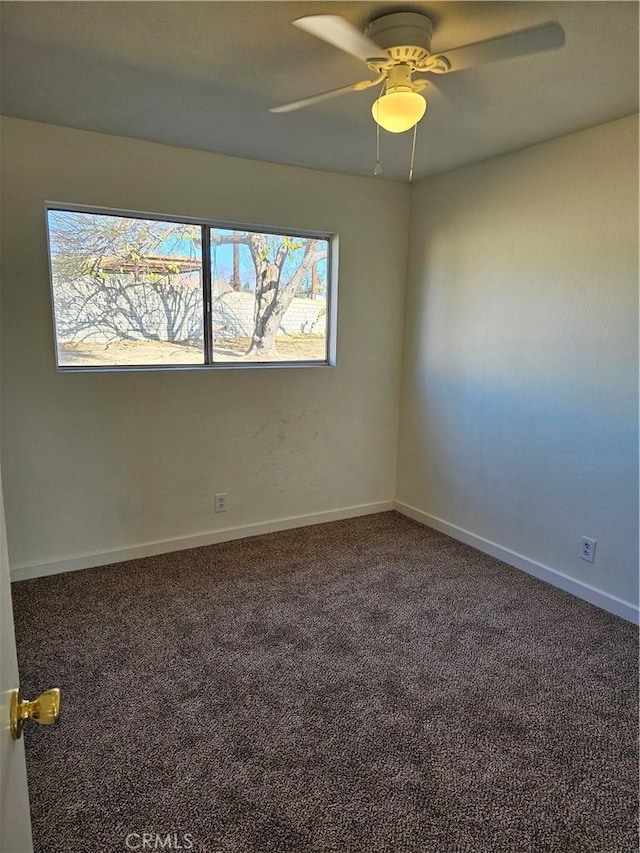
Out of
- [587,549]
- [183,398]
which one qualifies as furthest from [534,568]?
[183,398]

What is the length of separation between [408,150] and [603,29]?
4.57 feet

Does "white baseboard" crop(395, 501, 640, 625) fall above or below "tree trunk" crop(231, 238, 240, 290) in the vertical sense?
below

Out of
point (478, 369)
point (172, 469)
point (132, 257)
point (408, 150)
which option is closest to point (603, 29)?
point (408, 150)

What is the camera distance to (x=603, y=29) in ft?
5.71

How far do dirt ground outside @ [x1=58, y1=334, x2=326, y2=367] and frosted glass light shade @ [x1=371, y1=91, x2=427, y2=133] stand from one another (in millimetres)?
1987

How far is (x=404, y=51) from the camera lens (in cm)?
172

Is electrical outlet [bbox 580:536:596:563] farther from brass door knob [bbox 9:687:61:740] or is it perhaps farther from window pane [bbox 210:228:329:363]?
Result: brass door knob [bbox 9:687:61:740]

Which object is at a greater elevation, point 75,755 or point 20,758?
point 20,758

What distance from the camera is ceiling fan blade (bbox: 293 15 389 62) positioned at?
142 centimetres

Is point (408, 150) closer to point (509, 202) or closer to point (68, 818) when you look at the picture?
point (509, 202)

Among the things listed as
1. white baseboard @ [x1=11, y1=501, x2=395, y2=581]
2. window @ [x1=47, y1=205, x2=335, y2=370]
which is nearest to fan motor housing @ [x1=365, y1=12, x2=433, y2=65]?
window @ [x1=47, y1=205, x2=335, y2=370]

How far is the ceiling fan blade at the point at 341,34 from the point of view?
4.67ft

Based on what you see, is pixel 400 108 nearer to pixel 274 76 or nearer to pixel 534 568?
pixel 274 76

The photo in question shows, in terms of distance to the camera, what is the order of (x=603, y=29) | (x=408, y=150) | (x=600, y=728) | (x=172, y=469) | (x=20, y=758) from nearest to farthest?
(x=20, y=758) < (x=603, y=29) < (x=600, y=728) < (x=408, y=150) < (x=172, y=469)
